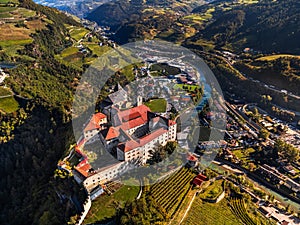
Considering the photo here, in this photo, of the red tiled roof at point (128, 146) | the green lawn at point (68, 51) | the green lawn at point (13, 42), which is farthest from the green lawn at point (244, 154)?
the green lawn at point (13, 42)

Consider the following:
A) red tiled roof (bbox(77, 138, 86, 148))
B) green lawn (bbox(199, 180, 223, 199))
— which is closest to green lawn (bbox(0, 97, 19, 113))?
red tiled roof (bbox(77, 138, 86, 148))

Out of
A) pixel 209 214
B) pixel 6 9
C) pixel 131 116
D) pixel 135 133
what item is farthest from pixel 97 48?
pixel 209 214

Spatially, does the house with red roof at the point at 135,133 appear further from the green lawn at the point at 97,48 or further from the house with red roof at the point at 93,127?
the green lawn at the point at 97,48

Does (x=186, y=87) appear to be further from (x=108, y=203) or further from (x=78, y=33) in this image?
(x=78, y=33)

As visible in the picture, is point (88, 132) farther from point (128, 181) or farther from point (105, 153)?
point (128, 181)

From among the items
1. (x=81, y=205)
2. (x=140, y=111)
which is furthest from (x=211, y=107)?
(x=81, y=205)

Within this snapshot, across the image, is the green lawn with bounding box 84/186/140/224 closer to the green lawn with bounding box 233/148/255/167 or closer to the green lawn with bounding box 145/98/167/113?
the green lawn with bounding box 145/98/167/113
